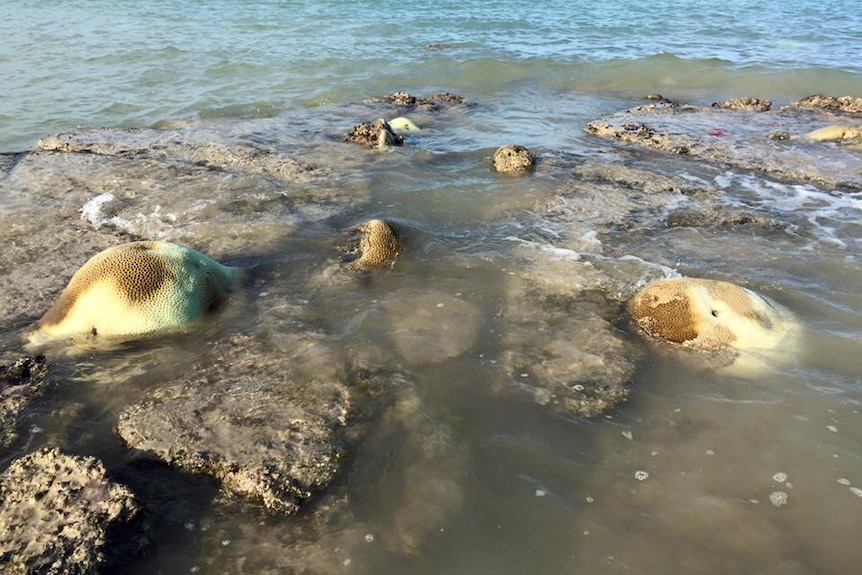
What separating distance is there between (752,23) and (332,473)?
81.3 feet

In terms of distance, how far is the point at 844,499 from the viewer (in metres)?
3.35

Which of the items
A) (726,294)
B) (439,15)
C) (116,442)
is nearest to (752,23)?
(439,15)

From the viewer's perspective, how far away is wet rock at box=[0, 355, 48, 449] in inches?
146

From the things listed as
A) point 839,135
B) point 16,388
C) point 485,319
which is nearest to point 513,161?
point 485,319

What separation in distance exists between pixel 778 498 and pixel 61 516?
12.6 ft

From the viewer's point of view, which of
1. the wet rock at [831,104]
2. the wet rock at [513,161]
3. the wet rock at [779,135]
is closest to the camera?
the wet rock at [513,161]

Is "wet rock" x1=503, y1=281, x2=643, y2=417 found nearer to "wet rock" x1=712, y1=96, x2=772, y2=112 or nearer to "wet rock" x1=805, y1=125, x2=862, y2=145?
"wet rock" x1=805, y1=125, x2=862, y2=145

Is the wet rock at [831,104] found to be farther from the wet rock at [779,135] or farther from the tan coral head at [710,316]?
the tan coral head at [710,316]

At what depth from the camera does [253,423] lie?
376 centimetres

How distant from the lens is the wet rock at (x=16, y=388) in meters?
3.72

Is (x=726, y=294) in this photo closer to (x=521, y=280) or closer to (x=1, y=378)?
(x=521, y=280)

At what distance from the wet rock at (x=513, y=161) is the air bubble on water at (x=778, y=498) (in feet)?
18.2

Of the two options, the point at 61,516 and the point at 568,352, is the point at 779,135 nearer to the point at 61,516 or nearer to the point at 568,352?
the point at 568,352

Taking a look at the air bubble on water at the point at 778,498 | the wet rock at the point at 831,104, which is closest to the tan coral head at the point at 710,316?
the air bubble on water at the point at 778,498
